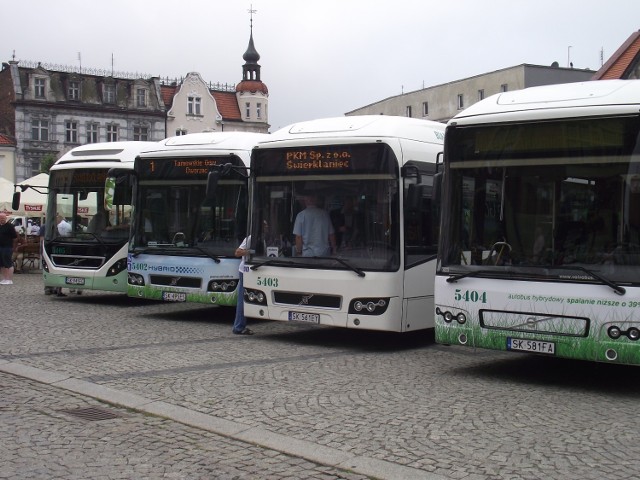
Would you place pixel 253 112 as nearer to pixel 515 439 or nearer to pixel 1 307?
pixel 1 307

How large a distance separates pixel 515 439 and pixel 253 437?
1.99 m

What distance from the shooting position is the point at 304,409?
746 centimetres

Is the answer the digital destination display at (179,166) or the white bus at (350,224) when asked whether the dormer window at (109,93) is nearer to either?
the digital destination display at (179,166)

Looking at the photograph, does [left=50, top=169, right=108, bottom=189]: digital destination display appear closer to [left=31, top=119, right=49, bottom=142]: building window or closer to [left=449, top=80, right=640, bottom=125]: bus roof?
[left=449, top=80, right=640, bottom=125]: bus roof

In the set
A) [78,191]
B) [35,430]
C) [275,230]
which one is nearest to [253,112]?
[78,191]

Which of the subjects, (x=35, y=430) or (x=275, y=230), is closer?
(x=35, y=430)

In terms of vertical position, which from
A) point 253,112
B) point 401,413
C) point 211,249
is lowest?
point 401,413

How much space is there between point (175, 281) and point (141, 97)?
6669 cm

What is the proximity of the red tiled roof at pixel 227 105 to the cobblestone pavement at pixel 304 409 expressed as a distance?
71.8 metres

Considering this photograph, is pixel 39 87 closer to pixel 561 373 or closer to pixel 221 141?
pixel 221 141

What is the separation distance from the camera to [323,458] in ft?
19.4

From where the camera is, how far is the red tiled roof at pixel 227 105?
83.0 meters

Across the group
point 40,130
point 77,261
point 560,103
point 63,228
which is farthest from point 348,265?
point 40,130

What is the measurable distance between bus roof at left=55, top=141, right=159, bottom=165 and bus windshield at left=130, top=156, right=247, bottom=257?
1758 mm
